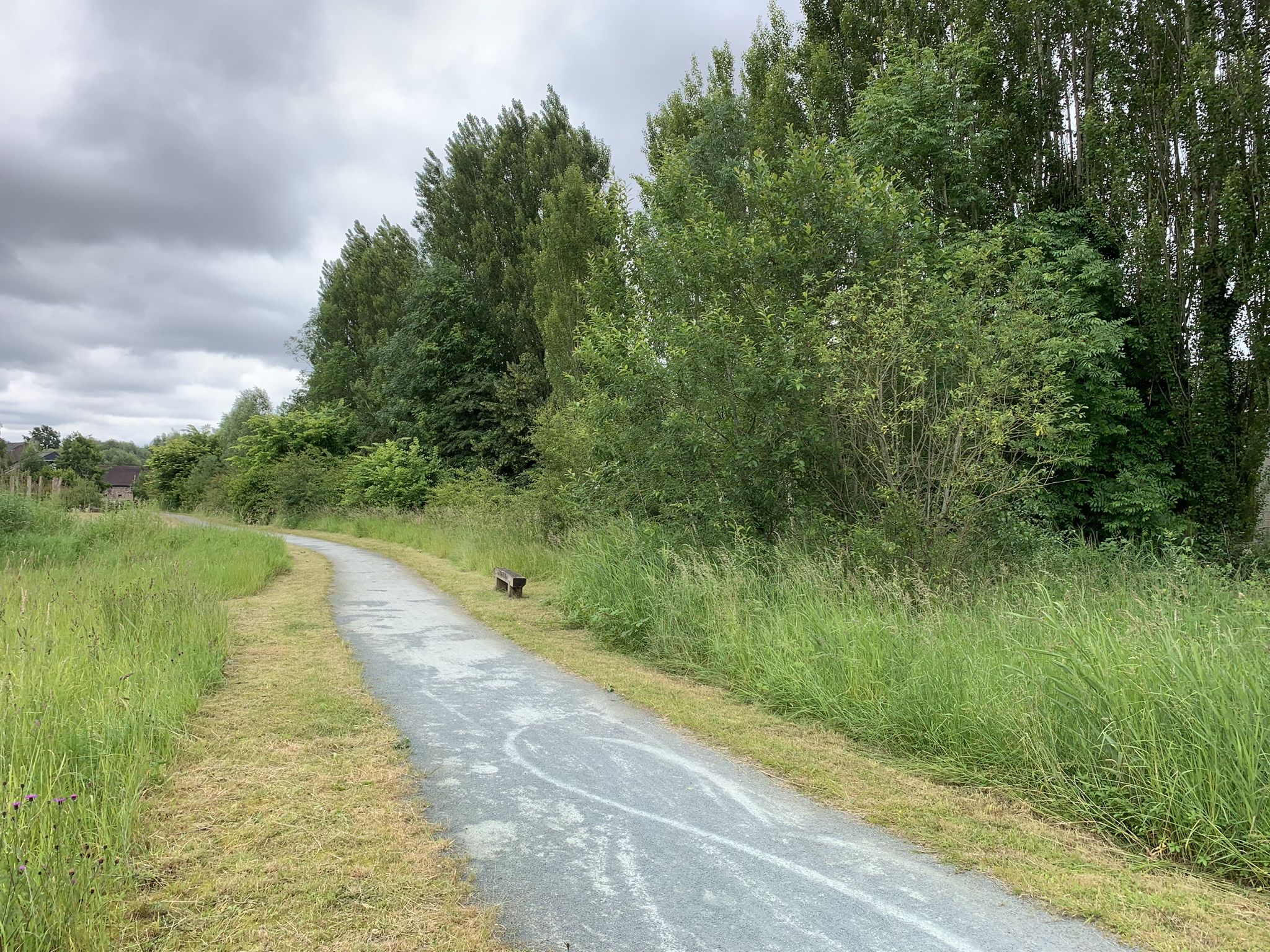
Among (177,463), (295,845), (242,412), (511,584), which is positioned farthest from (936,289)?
(242,412)

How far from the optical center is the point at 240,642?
291 inches

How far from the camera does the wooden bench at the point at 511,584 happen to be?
1097 cm

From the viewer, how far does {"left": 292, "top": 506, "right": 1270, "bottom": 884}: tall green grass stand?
3338mm

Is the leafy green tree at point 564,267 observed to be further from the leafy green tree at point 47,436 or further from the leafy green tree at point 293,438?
the leafy green tree at point 47,436

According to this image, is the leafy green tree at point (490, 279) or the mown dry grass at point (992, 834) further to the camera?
the leafy green tree at point (490, 279)

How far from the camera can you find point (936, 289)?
7773mm

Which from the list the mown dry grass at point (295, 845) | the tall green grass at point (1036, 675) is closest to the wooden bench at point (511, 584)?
the tall green grass at point (1036, 675)

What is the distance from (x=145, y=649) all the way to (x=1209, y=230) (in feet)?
54.6

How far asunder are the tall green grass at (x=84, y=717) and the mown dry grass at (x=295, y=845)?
0.18 m

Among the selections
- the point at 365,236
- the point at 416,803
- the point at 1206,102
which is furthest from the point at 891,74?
the point at 365,236

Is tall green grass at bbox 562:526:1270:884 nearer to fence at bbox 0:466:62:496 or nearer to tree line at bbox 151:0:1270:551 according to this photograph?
tree line at bbox 151:0:1270:551

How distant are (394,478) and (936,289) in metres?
24.4

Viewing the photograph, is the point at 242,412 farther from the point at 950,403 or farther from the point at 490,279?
the point at 950,403

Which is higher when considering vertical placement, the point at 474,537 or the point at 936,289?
the point at 936,289
